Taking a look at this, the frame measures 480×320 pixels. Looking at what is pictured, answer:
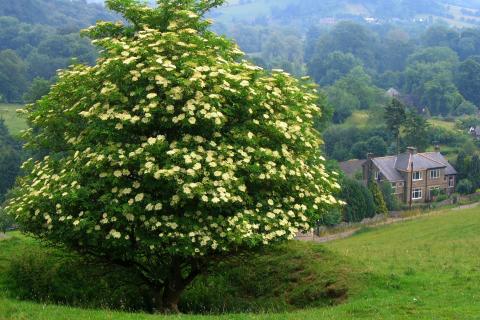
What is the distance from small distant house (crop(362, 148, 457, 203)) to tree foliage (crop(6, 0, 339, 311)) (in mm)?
77726

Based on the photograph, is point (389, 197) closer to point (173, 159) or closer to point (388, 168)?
→ point (388, 168)

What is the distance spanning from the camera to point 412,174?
311 feet

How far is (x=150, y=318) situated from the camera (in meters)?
14.9

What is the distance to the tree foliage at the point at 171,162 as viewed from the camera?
15.5m

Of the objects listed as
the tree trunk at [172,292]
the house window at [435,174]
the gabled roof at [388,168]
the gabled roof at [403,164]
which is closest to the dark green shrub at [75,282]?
the tree trunk at [172,292]

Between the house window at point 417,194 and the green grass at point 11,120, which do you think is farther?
the green grass at point 11,120

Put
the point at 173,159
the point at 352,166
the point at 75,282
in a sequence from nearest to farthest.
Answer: the point at 173,159 < the point at 75,282 < the point at 352,166

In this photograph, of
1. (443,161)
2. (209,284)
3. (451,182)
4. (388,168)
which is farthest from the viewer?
(451,182)

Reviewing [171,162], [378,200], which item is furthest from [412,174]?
[171,162]

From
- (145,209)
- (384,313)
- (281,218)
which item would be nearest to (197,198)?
(145,209)

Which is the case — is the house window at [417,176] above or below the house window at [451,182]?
above

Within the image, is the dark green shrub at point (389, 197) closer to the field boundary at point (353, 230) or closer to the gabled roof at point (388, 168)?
the gabled roof at point (388, 168)

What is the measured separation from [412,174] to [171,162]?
8404 cm

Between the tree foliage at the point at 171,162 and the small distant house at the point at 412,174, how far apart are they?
77.7 metres
